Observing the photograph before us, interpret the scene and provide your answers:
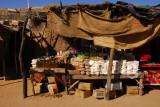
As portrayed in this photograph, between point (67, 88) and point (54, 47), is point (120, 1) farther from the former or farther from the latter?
point (54, 47)

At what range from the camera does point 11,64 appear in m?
11.9

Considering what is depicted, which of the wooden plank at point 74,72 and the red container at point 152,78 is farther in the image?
the red container at point 152,78

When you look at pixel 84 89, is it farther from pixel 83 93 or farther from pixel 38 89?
pixel 38 89

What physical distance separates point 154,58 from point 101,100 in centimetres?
417

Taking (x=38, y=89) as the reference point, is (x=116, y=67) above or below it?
above

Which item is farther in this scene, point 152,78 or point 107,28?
point 152,78

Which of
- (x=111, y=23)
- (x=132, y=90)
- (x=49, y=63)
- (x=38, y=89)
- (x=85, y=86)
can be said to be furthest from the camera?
(x=38, y=89)

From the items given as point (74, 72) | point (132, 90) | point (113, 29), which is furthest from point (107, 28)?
point (132, 90)

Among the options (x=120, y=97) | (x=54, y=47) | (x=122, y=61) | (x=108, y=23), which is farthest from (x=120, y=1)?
(x=54, y=47)

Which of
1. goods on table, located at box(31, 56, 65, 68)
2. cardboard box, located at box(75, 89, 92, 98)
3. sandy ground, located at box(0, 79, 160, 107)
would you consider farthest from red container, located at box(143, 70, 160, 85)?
goods on table, located at box(31, 56, 65, 68)

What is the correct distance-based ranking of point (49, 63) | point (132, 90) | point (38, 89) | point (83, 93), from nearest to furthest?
point (83, 93) < point (49, 63) < point (132, 90) < point (38, 89)

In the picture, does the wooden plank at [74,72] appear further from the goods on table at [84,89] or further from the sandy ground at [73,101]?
the sandy ground at [73,101]

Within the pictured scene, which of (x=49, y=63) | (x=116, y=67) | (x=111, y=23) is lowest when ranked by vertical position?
(x=116, y=67)

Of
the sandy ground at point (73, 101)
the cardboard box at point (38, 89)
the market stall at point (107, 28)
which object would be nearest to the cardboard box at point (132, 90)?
the sandy ground at point (73, 101)
